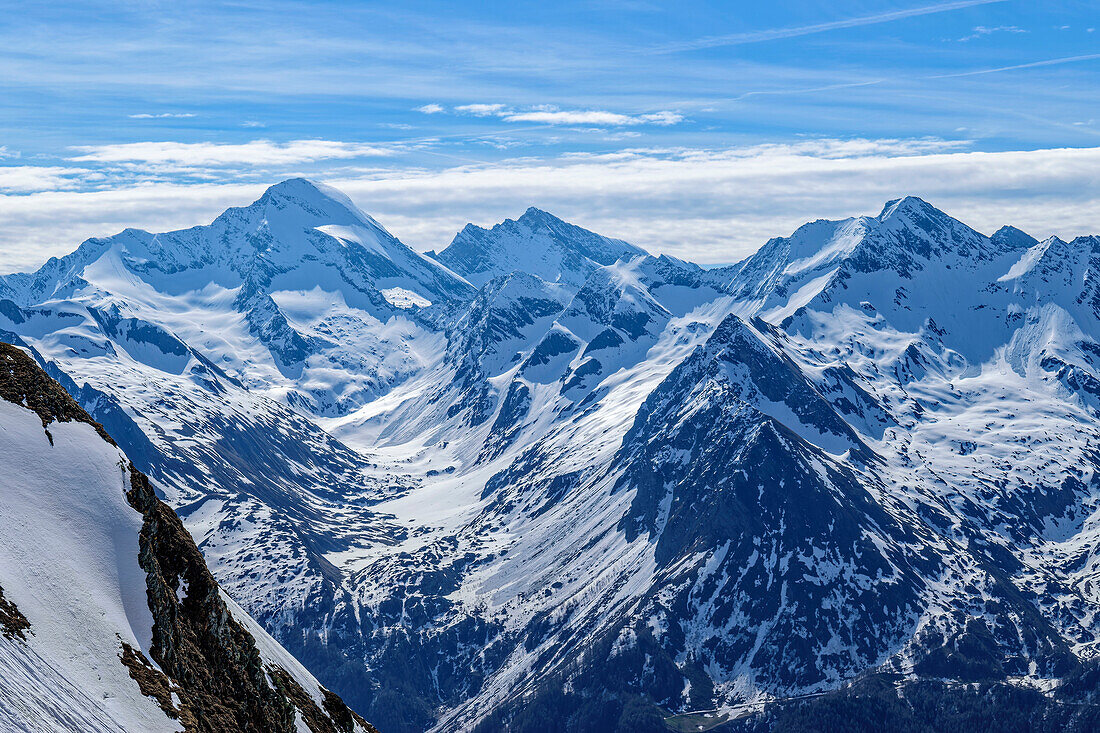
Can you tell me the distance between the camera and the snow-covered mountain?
7111 cm

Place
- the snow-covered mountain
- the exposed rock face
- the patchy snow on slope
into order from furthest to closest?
the snow-covered mountain, the exposed rock face, the patchy snow on slope

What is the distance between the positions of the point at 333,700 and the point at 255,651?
20.1m

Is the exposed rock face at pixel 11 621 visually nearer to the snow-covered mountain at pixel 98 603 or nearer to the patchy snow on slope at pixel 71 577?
the snow-covered mountain at pixel 98 603

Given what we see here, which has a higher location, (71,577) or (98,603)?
(71,577)

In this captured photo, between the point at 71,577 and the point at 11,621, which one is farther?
the point at 71,577

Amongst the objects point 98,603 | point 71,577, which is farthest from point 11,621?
point 71,577

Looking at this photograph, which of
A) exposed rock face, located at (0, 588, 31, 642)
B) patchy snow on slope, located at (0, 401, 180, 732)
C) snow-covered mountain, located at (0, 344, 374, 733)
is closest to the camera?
patchy snow on slope, located at (0, 401, 180, 732)

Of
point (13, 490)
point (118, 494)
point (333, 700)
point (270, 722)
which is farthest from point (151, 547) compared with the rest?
point (333, 700)

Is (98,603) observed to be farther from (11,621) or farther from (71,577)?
(11,621)

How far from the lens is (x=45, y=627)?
7425 centimetres

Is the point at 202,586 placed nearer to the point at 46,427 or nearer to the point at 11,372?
the point at 46,427

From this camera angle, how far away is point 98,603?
3142 inches

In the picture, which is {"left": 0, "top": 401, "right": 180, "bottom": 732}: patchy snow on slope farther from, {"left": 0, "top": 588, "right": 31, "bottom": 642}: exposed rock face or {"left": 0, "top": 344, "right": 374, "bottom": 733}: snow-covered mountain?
{"left": 0, "top": 588, "right": 31, "bottom": 642}: exposed rock face

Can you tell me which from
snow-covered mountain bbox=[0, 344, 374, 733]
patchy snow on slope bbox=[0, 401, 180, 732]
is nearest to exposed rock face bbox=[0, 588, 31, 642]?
snow-covered mountain bbox=[0, 344, 374, 733]
